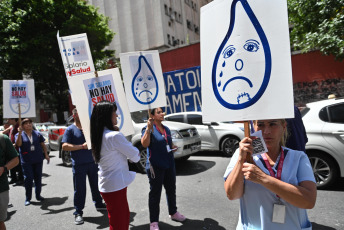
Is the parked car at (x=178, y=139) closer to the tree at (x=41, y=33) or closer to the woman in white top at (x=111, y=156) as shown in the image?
the woman in white top at (x=111, y=156)

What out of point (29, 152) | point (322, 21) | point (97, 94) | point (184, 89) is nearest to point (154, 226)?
point (97, 94)

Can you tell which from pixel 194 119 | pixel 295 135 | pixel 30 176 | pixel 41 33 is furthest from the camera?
pixel 41 33

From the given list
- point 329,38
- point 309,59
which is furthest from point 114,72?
point 309,59

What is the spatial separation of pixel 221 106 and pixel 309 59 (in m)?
12.6

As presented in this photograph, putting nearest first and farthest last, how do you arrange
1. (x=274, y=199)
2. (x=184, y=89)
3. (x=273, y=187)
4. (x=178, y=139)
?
(x=273, y=187)
(x=274, y=199)
(x=184, y=89)
(x=178, y=139)

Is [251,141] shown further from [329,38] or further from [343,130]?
[329,38]

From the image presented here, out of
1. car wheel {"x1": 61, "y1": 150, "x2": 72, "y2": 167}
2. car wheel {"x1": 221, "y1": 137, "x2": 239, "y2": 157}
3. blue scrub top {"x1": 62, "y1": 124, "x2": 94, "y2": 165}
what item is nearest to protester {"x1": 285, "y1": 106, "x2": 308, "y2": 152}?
blue scrub top {"x1": 62, "y1": 124, "x2": 94, "y2": 165}

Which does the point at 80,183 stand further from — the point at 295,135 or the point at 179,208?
the point at 295,135

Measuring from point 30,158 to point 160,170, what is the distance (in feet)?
10.7

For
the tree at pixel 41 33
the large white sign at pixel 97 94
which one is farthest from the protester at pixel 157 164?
the tree at pixel 41 33

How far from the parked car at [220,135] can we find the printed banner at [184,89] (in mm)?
2566

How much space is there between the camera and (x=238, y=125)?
837cm

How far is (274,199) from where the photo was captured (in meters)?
1.55

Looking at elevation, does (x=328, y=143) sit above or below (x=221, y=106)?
below
